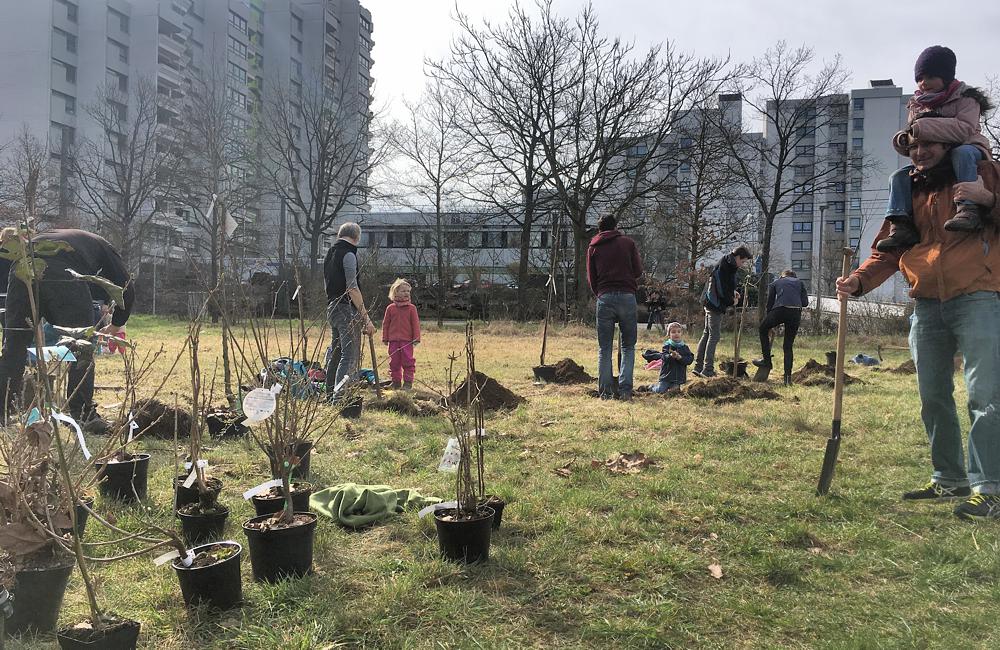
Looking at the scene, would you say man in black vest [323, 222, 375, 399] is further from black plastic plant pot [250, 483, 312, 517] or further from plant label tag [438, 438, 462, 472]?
plant label tag [438, 438, 462, 472]

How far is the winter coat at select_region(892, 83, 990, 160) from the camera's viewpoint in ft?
10.5

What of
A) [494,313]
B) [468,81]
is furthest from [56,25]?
[494,313]

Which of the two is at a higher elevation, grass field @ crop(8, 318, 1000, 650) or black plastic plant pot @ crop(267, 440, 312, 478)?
black plastic plant pot @ crop(267, 440, 312, 478)

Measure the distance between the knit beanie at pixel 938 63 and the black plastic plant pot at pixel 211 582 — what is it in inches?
155

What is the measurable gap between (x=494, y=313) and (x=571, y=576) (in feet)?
80.3

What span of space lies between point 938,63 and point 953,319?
1312mm

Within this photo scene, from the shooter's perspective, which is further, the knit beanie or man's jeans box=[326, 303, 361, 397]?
man's jeans box=[326, 303, 361, 397]

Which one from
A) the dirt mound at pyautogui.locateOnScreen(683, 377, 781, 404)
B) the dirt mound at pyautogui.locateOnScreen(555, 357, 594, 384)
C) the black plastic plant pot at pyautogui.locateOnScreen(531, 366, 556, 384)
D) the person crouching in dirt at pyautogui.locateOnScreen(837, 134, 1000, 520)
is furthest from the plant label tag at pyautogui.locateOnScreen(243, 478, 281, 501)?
the black plastic plant pot at pyautogui.locateOnScreen(531, 366, 556, 384)

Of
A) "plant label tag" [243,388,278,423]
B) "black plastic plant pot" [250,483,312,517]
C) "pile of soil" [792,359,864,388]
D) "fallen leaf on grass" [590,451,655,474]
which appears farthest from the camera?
"pile of soil" [792,359,864,388]

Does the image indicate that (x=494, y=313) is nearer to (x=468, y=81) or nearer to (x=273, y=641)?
(x=468, y=81)

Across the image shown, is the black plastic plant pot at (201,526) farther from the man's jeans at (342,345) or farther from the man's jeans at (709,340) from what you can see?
the man's jeans at (709,340)

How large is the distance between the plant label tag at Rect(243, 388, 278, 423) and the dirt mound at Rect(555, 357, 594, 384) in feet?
21.2

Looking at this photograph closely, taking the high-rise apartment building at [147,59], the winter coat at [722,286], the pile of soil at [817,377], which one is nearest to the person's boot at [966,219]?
the pile of soil at [817,377]

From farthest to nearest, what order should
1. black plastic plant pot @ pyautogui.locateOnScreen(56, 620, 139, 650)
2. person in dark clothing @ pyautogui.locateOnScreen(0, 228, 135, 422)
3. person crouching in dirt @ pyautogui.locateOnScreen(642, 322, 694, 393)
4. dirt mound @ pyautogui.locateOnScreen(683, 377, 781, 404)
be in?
person crouching in dirt @ pyautogui.locateOnScreen(642, 322, 694, 393)
dirt mound @ pyautogui.locateOnScreen(683, 377, 781, 404)
person in dark clothing @ pyautogui.locateOnScreen(0, 228, 135, 422)
black plastic plant pot @ pyautogui.locateOnScreen(56, 620, 139, 650)
